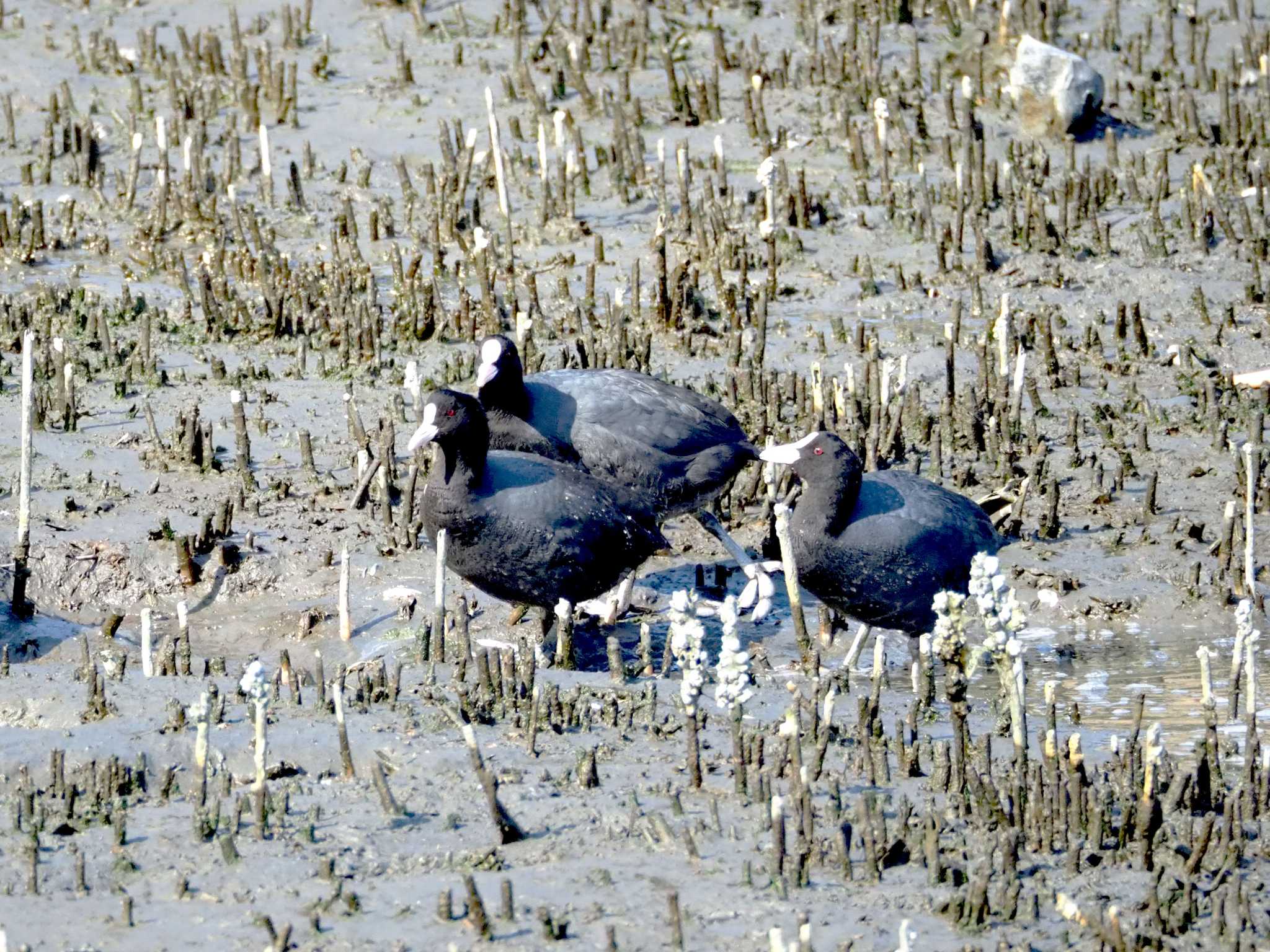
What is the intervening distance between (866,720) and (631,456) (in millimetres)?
2839

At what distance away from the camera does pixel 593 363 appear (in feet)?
34.8

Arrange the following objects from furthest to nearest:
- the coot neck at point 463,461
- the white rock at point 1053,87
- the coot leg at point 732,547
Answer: the white rock at point 1053,87 < the coot leg at point 732,547 < the coot neck at point 463,461

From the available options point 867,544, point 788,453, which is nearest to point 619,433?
point 788,453

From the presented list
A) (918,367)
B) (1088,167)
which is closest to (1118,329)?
(918,367)

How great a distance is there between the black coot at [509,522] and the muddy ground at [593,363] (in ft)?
1.64

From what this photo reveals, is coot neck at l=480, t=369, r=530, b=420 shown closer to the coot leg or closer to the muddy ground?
the muddy ground

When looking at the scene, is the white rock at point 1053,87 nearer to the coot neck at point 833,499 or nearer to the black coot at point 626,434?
the black coot at point 626,434

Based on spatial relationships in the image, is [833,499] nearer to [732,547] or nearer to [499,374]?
[732,547]

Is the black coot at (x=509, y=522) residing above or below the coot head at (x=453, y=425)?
below

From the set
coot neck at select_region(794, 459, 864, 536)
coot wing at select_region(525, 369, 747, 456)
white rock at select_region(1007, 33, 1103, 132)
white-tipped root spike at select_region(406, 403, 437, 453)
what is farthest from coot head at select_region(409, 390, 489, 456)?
white rock at select_region(1007, 33, 1103, 132)

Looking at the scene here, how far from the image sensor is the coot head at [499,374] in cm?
880

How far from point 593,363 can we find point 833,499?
3.35 meters

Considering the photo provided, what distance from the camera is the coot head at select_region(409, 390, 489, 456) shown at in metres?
7.68

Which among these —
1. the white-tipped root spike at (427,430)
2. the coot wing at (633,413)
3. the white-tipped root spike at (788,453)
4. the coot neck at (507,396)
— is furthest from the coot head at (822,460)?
the coot neck at (507,396)
